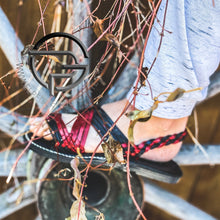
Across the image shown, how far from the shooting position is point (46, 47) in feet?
1.09

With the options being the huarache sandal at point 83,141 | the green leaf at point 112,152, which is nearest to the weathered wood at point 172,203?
the huarache sandal at point 83,141

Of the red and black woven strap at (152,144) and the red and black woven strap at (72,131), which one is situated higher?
the red and black woven strap at (72,131)

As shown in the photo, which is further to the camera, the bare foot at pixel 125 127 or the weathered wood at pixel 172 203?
the weathered wood at pixel 172 203

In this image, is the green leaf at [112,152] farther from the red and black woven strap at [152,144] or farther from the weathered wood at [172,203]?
the weathered wood at [172,203]

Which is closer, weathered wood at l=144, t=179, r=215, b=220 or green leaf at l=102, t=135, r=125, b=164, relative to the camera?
green leaf at l=102, t=135, r=125, b=164

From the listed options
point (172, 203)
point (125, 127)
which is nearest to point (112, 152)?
point (125, 127)

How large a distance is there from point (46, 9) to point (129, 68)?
27 cm

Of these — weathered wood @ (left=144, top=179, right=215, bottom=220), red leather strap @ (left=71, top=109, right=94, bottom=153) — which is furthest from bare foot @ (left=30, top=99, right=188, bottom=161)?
weathered wood @ (left=144, top=179, right=215, bottom=220)

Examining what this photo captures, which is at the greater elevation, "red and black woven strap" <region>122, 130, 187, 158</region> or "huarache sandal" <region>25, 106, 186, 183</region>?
"huarache sandal" <region>25, 106, 186, 183</region>

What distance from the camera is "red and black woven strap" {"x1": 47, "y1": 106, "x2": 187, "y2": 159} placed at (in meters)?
0.45

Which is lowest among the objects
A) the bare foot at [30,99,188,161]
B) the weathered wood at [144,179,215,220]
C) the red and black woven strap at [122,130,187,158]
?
the weathered wood at [144,179,215,220]

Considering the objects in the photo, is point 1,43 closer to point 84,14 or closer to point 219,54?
point 84,14

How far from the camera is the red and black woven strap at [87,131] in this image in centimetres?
45

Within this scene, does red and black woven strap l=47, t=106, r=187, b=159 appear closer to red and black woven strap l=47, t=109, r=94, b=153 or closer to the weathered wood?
red and black woven strap l=47, t=109, r=94, b=153
